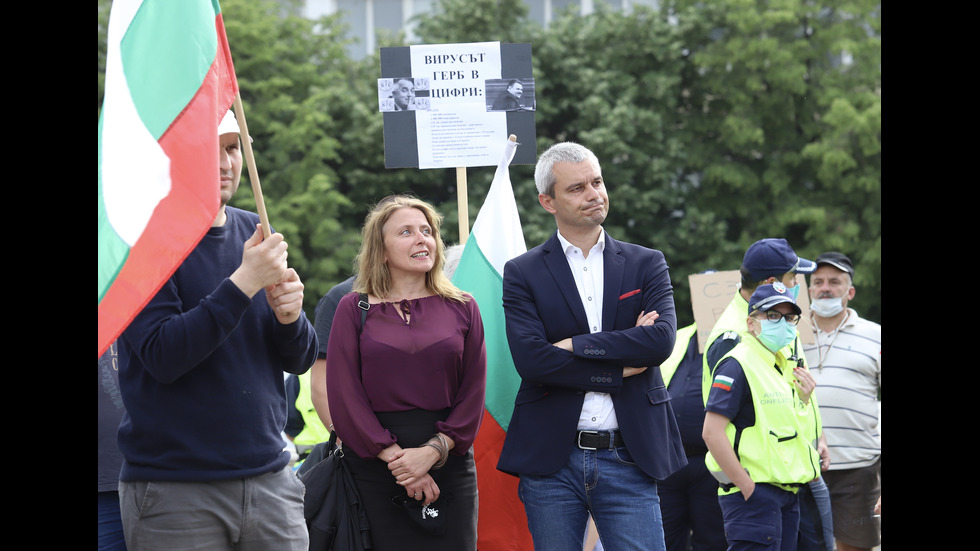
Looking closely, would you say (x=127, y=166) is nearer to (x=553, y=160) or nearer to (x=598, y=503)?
(x=553, y=160)

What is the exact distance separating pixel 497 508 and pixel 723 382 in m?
1.36

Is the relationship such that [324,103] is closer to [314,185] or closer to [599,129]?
[314,185]

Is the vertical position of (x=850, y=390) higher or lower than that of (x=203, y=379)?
lower

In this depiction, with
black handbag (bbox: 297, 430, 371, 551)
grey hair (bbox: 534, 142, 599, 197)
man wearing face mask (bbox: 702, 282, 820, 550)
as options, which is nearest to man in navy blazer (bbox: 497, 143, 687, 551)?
grey hair (bbox: 534, 142, 599, 197)

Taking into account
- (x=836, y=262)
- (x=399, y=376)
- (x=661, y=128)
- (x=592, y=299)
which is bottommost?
(x=399, y=376)

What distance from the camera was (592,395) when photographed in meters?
4.56

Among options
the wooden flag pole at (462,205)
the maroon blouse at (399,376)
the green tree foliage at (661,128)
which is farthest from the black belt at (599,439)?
the green tree foliage at (661,128)

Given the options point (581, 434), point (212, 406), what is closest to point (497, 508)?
point (581, 434)

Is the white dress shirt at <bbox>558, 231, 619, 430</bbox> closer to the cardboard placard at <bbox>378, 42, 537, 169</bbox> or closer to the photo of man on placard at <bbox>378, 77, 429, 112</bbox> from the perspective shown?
the cardboard placard at <bbox>378, 42, 537, 169</bbox>

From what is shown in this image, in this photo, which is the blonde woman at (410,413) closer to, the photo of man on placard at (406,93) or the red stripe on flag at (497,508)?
the red stripe on flag at (497,508)

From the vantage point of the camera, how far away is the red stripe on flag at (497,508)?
5328mm

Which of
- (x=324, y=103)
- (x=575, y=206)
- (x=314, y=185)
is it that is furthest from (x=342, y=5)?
(x=575, y=206)

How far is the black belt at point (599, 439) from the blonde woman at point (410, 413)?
45cm
